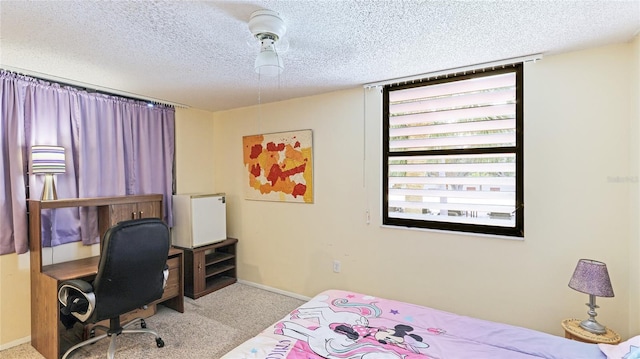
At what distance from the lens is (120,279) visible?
2176 mm

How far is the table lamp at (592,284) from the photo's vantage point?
186cm

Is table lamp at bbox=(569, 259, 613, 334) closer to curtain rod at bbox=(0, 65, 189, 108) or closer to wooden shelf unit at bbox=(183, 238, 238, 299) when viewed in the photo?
wooden shelf unit at bbox=(183, 238, 238, 299)

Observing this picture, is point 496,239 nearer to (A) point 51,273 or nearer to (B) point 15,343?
(A) point 51,273

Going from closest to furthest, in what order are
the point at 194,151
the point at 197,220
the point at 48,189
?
the point at 48,189, the point at 197,220, the point at 194,151

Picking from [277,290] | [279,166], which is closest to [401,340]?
[277,290]

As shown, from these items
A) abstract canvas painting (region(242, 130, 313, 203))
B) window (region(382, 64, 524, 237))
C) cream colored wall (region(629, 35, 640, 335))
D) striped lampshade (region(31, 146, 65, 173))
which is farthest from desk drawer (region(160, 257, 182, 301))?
cream colored wall (region(629, 35, 640, 335))

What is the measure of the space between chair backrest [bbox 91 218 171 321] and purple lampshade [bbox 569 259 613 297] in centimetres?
298

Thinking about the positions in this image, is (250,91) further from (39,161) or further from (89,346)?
(89,346)

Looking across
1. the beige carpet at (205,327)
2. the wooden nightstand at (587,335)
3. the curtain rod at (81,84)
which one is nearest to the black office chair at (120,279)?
the beige carpet at (205,327)

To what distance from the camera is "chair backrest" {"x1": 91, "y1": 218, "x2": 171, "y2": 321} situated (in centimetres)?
210

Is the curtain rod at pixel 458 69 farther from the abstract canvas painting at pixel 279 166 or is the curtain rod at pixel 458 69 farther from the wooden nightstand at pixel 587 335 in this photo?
the wooden nightstand at pixel 587 335

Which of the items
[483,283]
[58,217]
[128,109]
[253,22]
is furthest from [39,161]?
[483,283]

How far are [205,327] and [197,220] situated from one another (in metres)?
1.22

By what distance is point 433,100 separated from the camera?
2.76m
